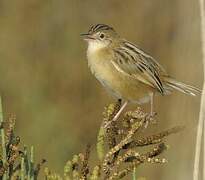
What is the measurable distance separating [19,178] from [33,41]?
5.39 metres

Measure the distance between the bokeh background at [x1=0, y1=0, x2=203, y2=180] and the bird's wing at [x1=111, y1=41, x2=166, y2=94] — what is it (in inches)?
92.1

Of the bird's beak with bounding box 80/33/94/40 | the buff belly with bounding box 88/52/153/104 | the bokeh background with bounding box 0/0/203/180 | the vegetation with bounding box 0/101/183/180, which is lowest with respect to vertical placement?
the vegetation with bounding box 0/101/183/180

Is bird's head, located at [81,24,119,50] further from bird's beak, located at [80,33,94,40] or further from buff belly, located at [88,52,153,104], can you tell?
buff belly, located at [88,52,153,104]

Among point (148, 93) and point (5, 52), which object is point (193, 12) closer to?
point (148, 93)

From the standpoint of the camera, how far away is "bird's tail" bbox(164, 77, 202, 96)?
4.42m

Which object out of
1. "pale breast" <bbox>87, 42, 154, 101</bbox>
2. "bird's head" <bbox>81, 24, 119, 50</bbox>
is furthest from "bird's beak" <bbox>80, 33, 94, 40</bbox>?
"pale breast" <bbox>87, 42, 154, 101</bbox>

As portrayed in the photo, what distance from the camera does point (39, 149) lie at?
6.73m


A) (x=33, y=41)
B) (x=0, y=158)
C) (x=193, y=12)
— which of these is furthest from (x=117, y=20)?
(x=0, y=158)

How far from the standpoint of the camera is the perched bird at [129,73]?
4301 mm

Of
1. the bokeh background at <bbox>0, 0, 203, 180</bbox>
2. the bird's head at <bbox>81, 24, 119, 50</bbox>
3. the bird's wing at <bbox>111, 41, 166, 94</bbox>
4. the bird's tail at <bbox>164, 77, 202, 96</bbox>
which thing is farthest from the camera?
the bokeh background at <bbox>0, 0, 203, 180</bbox>

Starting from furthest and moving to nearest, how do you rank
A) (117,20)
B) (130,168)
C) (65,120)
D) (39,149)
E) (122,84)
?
1. (117,20)
2. (65,120)
3. (39,149)
4. (122,84)
5. (130,168)

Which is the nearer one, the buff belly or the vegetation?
the vegetation

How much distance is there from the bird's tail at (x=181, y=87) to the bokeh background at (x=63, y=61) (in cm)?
218

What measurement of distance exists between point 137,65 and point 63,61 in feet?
11.4
